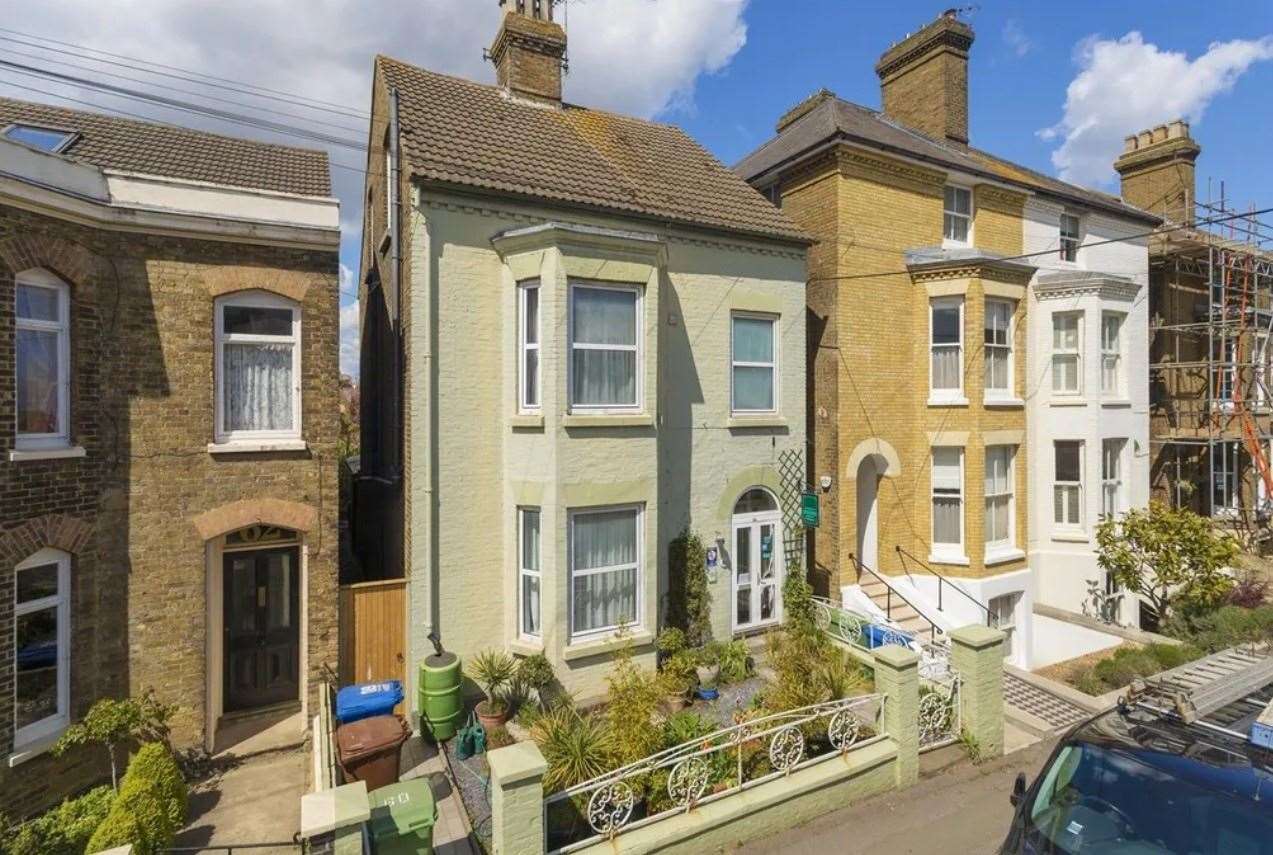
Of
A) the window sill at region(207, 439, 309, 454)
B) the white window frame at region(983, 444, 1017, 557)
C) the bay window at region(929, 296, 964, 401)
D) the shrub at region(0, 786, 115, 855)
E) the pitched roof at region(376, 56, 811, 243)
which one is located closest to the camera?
the shrub at region(0, 786, 115, 855)

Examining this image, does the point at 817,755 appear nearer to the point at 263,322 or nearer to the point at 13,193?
the point at 263,322

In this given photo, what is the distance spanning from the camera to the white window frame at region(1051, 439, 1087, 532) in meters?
15.2

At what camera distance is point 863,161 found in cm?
1379

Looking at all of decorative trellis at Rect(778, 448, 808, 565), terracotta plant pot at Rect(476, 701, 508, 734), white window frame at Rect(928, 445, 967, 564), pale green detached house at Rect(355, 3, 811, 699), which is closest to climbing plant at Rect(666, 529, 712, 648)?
pale green detached house at Rect(355, 3, 811, 699)

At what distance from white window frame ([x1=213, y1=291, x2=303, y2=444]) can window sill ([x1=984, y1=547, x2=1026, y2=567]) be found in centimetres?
1375

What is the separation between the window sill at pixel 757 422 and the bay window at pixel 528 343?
3854mm

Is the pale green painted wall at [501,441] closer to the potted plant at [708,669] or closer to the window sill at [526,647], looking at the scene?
the window sill at [526,647]

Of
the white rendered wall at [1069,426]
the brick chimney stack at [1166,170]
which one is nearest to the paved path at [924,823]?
the white rendered wall at [1069,426]

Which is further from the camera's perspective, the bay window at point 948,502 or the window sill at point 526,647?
the bay window at point 948,502

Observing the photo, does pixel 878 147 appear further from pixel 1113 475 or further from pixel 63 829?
pixel 63 829

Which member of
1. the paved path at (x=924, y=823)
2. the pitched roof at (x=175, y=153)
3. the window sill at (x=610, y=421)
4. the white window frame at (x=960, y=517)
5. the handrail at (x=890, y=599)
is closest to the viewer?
the paved path at (x=924, y=823)

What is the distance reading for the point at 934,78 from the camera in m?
17.2

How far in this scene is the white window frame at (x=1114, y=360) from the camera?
15945 mm

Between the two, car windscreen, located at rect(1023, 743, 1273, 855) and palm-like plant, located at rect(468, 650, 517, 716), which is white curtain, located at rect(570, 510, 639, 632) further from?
car windscreen, located at rect(1023, 743, 1273, 855)
